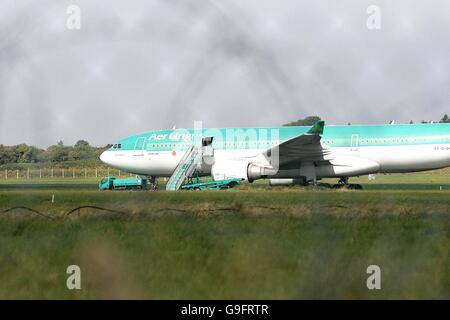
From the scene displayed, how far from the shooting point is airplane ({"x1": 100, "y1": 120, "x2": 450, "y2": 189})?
43.8 meters

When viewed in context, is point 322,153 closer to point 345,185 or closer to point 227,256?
point 345,185

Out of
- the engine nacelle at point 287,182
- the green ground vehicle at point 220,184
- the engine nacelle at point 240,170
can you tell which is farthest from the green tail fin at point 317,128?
the green ground vehicle at point 220,184

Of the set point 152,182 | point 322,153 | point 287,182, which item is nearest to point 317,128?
point 322,153

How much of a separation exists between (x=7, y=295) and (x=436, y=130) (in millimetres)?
39132

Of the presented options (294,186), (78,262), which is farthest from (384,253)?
(294,186)

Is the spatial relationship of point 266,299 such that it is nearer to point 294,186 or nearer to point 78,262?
point 78,262

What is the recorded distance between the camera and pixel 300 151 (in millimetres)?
43500

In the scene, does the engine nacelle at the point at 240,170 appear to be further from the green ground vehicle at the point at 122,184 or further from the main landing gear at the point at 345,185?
the green ground vehicle at the point at 122,184

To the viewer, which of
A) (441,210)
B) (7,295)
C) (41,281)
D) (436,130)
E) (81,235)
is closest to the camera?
(7,295)

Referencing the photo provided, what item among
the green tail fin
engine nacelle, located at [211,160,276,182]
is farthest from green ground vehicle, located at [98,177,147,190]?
the green tail fin

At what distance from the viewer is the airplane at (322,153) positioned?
1724 inches

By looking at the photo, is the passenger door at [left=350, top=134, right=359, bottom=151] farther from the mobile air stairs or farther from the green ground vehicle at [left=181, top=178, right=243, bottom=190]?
the mobile air stairs

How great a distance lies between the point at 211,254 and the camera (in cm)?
1238
